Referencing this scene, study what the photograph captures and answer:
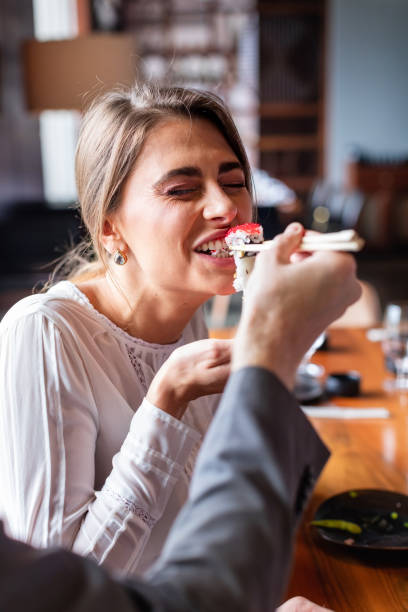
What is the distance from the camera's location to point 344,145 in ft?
38.1

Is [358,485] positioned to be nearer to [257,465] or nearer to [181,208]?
[181,208]

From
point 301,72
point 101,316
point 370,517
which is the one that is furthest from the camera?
point 301,72

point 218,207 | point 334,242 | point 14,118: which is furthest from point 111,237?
point 14,118

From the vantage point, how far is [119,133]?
133cm

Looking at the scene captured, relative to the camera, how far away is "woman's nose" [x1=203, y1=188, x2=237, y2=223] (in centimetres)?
126

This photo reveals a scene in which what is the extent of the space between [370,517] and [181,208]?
2.41 ft

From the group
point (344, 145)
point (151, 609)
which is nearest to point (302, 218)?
point (344, 145)

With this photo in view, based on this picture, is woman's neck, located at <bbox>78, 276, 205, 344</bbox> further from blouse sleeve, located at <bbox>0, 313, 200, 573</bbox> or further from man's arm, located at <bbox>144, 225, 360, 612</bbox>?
man's arm, located at <bbox>144, 225, 360, 612</bbox>

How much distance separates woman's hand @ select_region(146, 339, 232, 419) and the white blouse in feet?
0.10

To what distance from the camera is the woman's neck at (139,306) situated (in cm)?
139

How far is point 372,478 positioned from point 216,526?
0.97 metres

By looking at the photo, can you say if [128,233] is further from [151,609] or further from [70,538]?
[151,609]

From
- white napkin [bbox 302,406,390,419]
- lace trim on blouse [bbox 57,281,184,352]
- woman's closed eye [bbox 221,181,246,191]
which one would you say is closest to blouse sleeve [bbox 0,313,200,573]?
lace trim on blouse [bbox 57,281,184,352]

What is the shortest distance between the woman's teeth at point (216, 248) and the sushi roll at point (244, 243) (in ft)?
Result: 0.28
